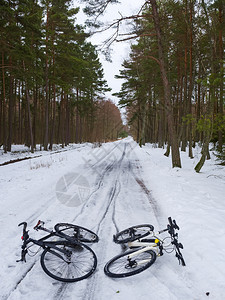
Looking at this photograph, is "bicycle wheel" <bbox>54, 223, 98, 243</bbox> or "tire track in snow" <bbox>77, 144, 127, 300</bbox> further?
"bicycle wheel" <bbox>54, 223, 98, 243</bbox>

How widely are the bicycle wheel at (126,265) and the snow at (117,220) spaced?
0.33ft

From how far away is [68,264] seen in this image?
3.26 metres

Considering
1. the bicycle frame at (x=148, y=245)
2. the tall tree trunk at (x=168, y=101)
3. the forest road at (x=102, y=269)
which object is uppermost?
the tall tree trunk at (x=168, y=101)

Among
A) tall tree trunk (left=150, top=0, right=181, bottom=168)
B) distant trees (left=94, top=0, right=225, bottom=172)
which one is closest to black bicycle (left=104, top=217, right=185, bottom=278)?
distant trees (left=94, top=0, right=225, bottom=172)

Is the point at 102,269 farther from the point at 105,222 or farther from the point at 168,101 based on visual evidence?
the point at 168,101

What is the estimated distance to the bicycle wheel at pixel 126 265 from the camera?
2998 mm

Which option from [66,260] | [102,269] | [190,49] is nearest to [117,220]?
[102,269]

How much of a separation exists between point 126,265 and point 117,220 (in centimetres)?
174

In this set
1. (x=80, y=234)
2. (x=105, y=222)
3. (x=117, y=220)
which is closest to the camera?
(x=80, y=234)

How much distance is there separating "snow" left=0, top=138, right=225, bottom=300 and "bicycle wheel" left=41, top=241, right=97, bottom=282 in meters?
0.11

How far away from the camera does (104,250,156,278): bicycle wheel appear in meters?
3.00

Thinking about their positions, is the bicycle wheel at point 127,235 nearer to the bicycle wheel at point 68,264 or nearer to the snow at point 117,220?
the snow at point 117,220

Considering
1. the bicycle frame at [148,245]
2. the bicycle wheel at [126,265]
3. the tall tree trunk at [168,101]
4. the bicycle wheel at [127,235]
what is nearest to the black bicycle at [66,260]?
the bicycle wheel at [126,265]

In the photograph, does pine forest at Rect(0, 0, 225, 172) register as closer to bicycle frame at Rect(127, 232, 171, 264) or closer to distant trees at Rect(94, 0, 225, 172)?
distant trees at Rect(94, 0, 225, 172)
